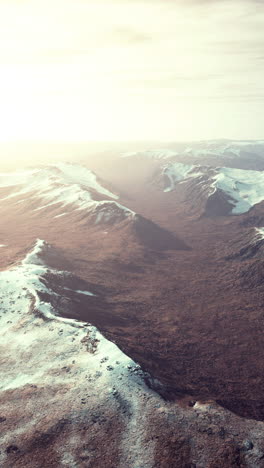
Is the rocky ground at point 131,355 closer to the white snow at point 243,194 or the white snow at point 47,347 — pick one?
the white snow at point 47,347

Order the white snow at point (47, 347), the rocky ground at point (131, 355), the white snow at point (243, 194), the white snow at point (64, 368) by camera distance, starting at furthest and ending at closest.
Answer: the white snow at point (243, 194) → the white snow at point (47, 347) → the white snow at point (64, 368) → the rocky ground at point (131, 355)

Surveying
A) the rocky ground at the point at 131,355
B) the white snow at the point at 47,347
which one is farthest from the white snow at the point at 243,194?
the white snow at the point at 47,347

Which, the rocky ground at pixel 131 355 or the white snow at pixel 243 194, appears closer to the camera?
the rocky ground at pixel 131 355

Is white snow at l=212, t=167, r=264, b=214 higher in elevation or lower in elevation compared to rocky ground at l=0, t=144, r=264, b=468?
higher

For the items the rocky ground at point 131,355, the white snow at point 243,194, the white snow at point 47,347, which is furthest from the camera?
the white snow at point 243,194

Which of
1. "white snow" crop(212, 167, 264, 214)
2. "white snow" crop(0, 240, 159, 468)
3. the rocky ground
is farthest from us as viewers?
"white snow" crop(212, 167, 264, 214)

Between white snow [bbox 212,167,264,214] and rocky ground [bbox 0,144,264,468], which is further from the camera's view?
white snow [bbox 212,167,264,214]

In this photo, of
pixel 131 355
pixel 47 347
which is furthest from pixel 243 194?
pixel 47 347

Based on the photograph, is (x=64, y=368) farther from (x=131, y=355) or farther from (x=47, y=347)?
(x=131, y=355)

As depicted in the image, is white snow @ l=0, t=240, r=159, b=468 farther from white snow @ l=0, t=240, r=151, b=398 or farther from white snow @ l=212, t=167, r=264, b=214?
white snow @ l=212, t=167, r=264, b=214

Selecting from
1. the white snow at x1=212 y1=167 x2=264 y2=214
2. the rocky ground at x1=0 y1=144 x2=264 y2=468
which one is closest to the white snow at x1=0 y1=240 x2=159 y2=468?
the rocky ground at x1=0 y1=144 x2=264 y2=468

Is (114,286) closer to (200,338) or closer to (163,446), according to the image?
(200,338)
